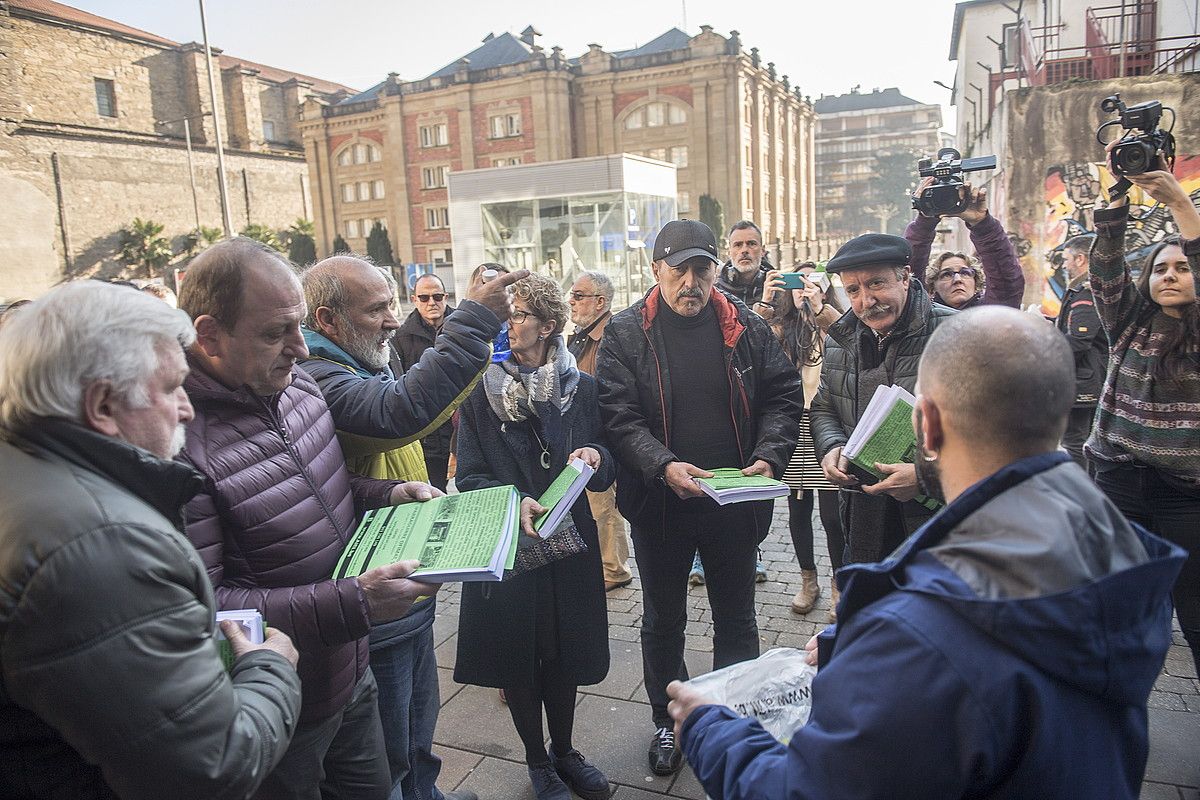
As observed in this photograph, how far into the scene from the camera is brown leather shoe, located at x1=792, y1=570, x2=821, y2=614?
5.02 metres

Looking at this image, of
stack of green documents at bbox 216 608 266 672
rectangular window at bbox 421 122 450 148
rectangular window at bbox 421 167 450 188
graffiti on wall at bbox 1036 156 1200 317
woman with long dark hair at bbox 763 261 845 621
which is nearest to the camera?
stack of green documents at bbox 216 608 266 672

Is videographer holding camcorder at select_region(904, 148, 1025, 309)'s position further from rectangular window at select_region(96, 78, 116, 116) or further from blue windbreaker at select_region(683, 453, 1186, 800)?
rectangular window at select_region(96, 78, 116, 116)

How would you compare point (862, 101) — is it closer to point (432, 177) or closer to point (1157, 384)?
point (432, 177)

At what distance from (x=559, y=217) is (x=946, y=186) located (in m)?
18.7

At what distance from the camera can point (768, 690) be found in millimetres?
1813

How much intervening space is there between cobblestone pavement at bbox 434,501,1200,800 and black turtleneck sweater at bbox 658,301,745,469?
1401 mm

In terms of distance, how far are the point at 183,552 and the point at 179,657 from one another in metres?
0.19

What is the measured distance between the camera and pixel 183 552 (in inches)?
57.6

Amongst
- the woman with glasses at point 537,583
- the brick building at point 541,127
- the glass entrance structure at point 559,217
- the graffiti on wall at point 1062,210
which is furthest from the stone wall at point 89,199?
the woman with glasses at point 537,583

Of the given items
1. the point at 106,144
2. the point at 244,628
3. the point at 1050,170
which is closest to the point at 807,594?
the point at 244,628

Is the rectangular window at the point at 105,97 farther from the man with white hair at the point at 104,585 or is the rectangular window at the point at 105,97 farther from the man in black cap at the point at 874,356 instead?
the man with white hair at the point at 104,585

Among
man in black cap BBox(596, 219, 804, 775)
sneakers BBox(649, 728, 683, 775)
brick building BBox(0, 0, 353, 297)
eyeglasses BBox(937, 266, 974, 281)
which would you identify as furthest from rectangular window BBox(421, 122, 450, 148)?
sneakers BBox(649, 728, 683, 775)

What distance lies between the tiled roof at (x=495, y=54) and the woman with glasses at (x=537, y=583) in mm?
58495

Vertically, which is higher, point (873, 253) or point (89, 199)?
point (89, 199)
